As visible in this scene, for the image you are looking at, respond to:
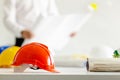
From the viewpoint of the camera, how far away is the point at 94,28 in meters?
2.23

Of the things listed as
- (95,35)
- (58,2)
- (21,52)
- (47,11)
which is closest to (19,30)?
(47,11)

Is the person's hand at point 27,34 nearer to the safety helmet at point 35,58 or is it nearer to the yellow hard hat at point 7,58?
the yellow hard hat at point 7,58

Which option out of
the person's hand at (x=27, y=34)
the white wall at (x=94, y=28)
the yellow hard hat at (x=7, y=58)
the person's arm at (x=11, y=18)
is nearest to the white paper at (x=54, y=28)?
the person's hand at (x=27, y=34)

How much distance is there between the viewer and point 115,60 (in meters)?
0.57

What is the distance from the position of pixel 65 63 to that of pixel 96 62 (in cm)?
26

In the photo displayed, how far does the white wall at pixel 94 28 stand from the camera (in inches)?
86.8

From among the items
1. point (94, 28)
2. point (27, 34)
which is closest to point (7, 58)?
point (27, 34)

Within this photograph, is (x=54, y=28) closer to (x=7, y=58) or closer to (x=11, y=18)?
(x=11, y=18)

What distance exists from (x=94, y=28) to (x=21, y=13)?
1.81 ft

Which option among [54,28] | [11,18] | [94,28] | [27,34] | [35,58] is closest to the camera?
[35,58]

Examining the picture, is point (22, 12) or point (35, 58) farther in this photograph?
point (22, 12)

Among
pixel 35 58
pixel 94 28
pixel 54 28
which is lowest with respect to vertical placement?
pixel 35 58

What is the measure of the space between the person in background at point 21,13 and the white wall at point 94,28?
0.61 ft

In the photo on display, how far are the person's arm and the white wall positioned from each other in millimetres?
219
